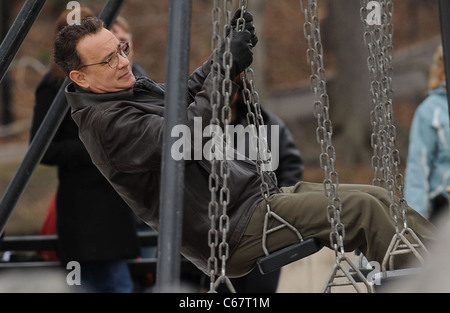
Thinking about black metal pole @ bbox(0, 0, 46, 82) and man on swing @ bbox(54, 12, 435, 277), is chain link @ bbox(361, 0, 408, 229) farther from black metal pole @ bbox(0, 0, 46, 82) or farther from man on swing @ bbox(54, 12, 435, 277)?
black metal pole @ bbox(0, 0, 46, 82)

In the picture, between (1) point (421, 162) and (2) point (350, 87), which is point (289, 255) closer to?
(1) point (421, 162)

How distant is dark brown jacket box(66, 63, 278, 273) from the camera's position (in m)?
3.82

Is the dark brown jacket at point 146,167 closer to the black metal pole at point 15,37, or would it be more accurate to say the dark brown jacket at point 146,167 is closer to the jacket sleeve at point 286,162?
the black metal pole at point 15,37

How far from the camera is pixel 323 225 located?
382cm

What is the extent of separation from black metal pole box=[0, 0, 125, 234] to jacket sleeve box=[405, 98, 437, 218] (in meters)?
2.21

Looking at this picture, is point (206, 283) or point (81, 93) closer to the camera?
point (81, 93)

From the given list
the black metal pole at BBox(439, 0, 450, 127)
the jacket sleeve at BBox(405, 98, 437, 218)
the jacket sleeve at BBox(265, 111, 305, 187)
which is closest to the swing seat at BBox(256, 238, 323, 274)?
the black metal pole at BBox(439, 0, 450, 127)

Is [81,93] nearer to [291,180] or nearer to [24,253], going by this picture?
[291,180]

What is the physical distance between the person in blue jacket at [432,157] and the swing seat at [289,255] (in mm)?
2544

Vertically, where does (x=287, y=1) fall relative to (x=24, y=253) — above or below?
above

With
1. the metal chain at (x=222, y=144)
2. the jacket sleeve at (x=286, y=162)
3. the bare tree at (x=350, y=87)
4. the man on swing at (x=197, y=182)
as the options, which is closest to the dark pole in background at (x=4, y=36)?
the bare tree at (x=350, y=87)
